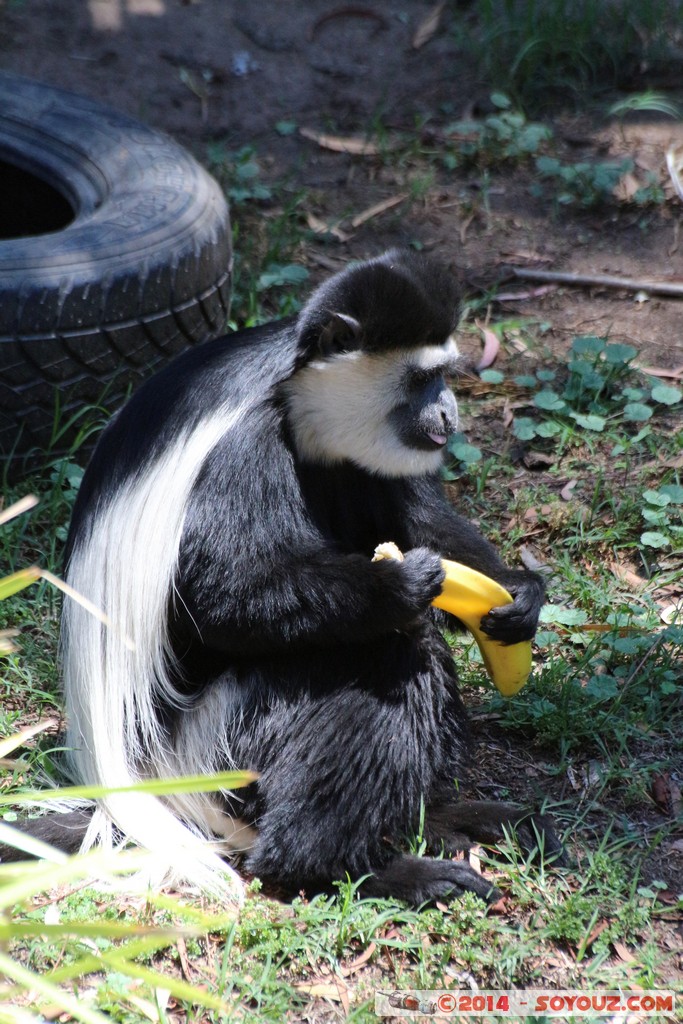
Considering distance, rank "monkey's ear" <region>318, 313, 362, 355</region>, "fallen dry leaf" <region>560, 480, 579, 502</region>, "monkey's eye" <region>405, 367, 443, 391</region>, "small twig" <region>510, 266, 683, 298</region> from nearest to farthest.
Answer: "monkey's ear" <region>318, 313, 362, 355</region>
"monkey's eye" <region>405, 367, 443, 391</region>
"fallen dry leaf" <region>560, 480, 579, 502</region>
"small twig" <region>510, 266, 683, 298</region>

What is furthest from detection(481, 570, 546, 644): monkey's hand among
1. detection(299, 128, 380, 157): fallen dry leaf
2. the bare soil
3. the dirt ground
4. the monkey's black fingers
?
detection(299, 128, 380, 157): fallen dry leaf

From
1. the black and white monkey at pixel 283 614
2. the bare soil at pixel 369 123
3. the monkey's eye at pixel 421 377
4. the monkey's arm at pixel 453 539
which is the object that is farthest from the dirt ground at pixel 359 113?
A: the black and white monkey at pixel 283 614

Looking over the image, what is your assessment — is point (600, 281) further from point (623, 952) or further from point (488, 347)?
point (623, 952)


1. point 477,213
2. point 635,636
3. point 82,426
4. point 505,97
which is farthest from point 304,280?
point 635,636

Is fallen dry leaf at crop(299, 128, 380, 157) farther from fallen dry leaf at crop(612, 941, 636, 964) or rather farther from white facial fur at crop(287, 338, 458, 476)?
fallen dry leaf at crop(612, 941, 636, 964)

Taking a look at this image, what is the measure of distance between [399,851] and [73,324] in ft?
5.90

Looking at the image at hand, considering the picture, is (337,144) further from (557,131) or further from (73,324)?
(73,324)

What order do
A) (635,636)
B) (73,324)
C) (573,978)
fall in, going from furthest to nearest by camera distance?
(73,324) < (635,636) < (573,978)

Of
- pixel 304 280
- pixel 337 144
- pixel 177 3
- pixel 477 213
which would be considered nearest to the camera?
pixel 304 280

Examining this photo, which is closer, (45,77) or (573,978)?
(573,978)

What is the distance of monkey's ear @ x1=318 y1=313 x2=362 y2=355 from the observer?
233cm

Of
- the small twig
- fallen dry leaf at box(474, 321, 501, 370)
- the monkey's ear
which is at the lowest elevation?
fallen dry leaf at box(474, 321, 501, 370)

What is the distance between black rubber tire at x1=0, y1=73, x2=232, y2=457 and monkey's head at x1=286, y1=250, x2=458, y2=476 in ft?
3.52

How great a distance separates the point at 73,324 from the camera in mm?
3234
